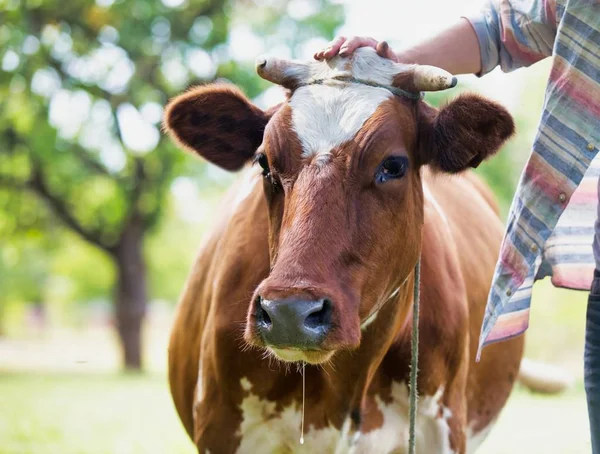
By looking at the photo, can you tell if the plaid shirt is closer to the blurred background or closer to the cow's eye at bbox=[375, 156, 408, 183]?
the cow's eye at bbox=[375, 156, 408, 183]

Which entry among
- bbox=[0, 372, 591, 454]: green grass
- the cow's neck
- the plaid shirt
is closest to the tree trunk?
bbox=[0, 372, 591, 454]: green grass

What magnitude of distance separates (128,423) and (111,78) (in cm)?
1125

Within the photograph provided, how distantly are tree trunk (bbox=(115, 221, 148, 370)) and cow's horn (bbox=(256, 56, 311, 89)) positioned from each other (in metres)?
18.2

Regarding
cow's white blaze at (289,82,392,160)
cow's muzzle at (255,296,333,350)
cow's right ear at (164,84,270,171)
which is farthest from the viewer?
cow's right ear at (164,84,270,171)

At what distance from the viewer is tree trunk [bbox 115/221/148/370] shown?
21.0 metres

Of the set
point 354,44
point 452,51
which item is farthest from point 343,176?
point 452,51

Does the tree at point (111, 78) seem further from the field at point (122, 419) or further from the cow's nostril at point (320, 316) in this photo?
the cow's nostril at point (320, 316)

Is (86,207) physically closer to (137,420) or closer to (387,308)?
(137,420)

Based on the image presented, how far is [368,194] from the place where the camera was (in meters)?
2.98

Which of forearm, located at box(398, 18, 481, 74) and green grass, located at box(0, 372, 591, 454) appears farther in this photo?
green grass, located at box(0, 372, 591, 454)

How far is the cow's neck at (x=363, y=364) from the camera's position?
347 cm

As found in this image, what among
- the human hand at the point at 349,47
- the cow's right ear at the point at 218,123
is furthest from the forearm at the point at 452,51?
the cow's right ear at the point at 218,123

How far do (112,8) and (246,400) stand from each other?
647 inches

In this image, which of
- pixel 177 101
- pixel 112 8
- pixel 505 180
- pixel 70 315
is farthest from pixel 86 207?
pixel 70 315
